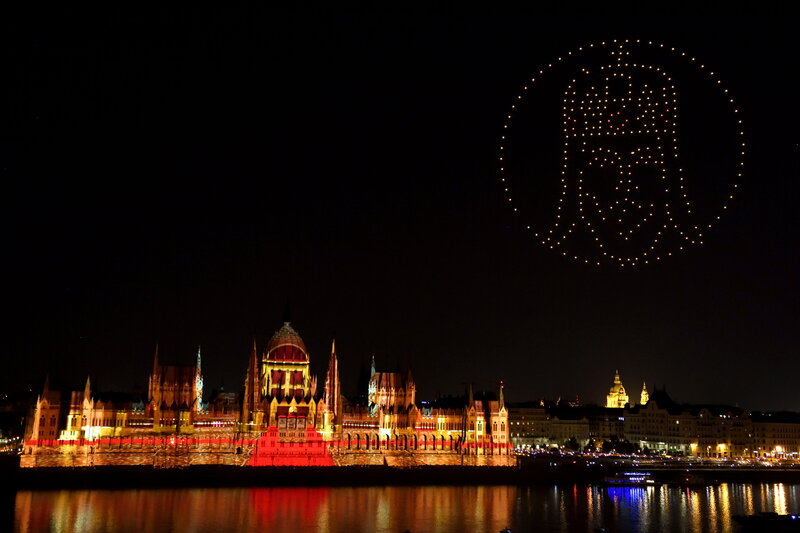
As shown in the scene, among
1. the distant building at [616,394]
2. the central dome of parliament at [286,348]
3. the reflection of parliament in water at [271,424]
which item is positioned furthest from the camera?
the distant building at [616,394]

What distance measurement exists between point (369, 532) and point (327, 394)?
34550 mm

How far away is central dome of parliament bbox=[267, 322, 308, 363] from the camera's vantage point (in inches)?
3590

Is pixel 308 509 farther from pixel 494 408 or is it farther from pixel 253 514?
pixel 494 408

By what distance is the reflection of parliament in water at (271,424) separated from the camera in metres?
79.2

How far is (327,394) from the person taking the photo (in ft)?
286

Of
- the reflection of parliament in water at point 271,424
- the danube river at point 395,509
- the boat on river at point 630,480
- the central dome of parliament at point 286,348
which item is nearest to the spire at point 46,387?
the reflection of parliament in water at point 271,424

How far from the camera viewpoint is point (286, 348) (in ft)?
301

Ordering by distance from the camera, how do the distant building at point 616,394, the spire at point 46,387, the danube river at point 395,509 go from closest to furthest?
the danube river at point 395,509 < the spire at point 46,387 < the distant building at point 616,394

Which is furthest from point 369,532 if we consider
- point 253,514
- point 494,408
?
point 494,408

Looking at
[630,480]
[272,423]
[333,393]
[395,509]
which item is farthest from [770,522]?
[272,423]

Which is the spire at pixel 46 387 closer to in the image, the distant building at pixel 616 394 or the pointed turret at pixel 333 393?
the pointed turret at pixel 333 393

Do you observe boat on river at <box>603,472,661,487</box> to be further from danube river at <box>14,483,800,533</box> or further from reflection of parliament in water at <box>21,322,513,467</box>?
reflection of parliament in water at <box>21,322,513,467</box>

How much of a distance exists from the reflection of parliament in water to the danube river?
850 cm

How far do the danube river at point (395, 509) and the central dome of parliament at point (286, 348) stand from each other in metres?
18.7
